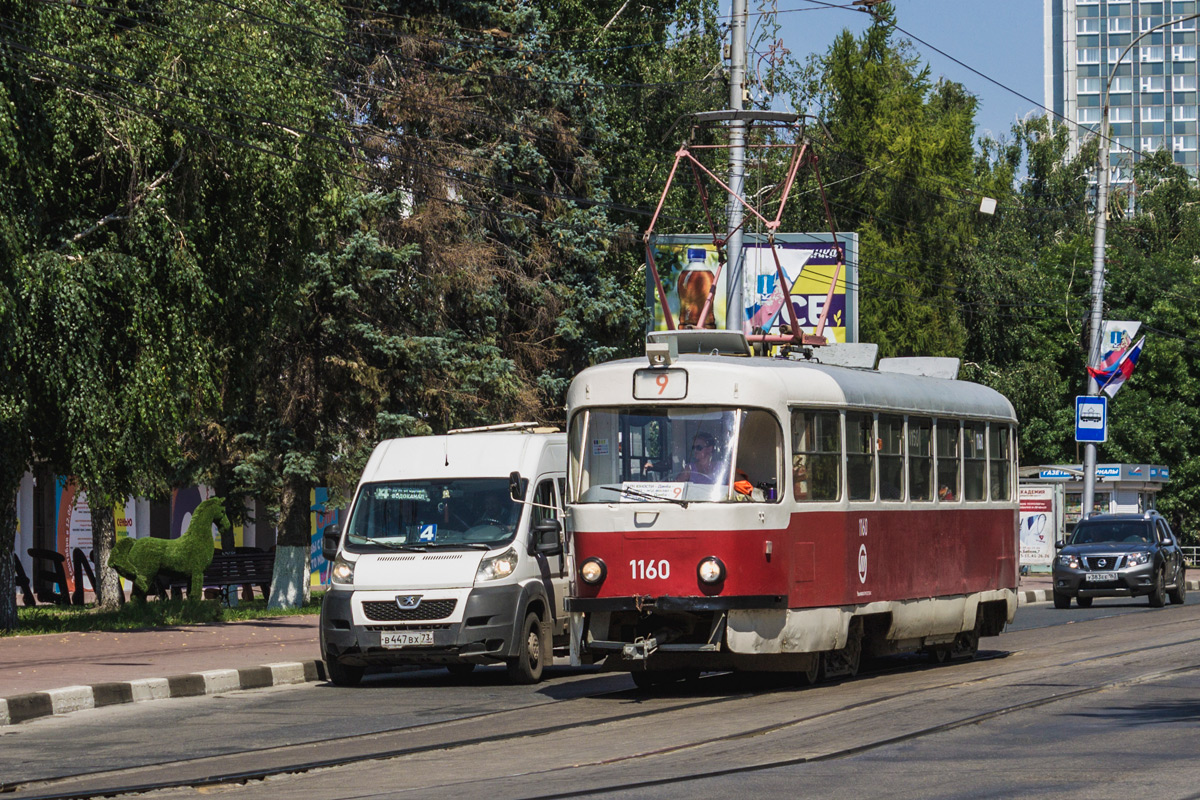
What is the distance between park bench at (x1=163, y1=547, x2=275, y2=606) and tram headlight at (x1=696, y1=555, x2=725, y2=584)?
15240mm

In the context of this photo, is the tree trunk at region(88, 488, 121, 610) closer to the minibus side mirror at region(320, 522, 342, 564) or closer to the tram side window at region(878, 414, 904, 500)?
the minibus side mirror at region(320, 522, 342, 564)

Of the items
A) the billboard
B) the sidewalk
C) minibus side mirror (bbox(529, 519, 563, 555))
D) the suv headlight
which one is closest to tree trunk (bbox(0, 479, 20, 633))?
the sidewalk

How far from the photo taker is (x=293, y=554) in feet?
92.9

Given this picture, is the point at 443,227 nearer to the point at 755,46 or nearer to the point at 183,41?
the point at 183,41

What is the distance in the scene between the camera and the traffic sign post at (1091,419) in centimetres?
3672

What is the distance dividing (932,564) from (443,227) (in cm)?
1575

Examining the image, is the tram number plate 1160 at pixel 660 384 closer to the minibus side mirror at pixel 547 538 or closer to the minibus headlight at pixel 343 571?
the minibus side mirror at pixel 547 538

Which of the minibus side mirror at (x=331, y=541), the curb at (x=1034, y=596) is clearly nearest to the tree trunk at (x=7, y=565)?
the minibus side mirror at (x=331, y=541)

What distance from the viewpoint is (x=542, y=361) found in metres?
34.1

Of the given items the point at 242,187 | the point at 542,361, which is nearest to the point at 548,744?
the point at 242,187

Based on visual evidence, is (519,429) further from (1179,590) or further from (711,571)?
(1179,590)

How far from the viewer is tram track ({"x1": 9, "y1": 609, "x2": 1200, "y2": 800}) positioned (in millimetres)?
9500

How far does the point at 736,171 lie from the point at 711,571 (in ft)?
37.1

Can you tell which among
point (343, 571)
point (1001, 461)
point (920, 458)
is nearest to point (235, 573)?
point (343, 571)
